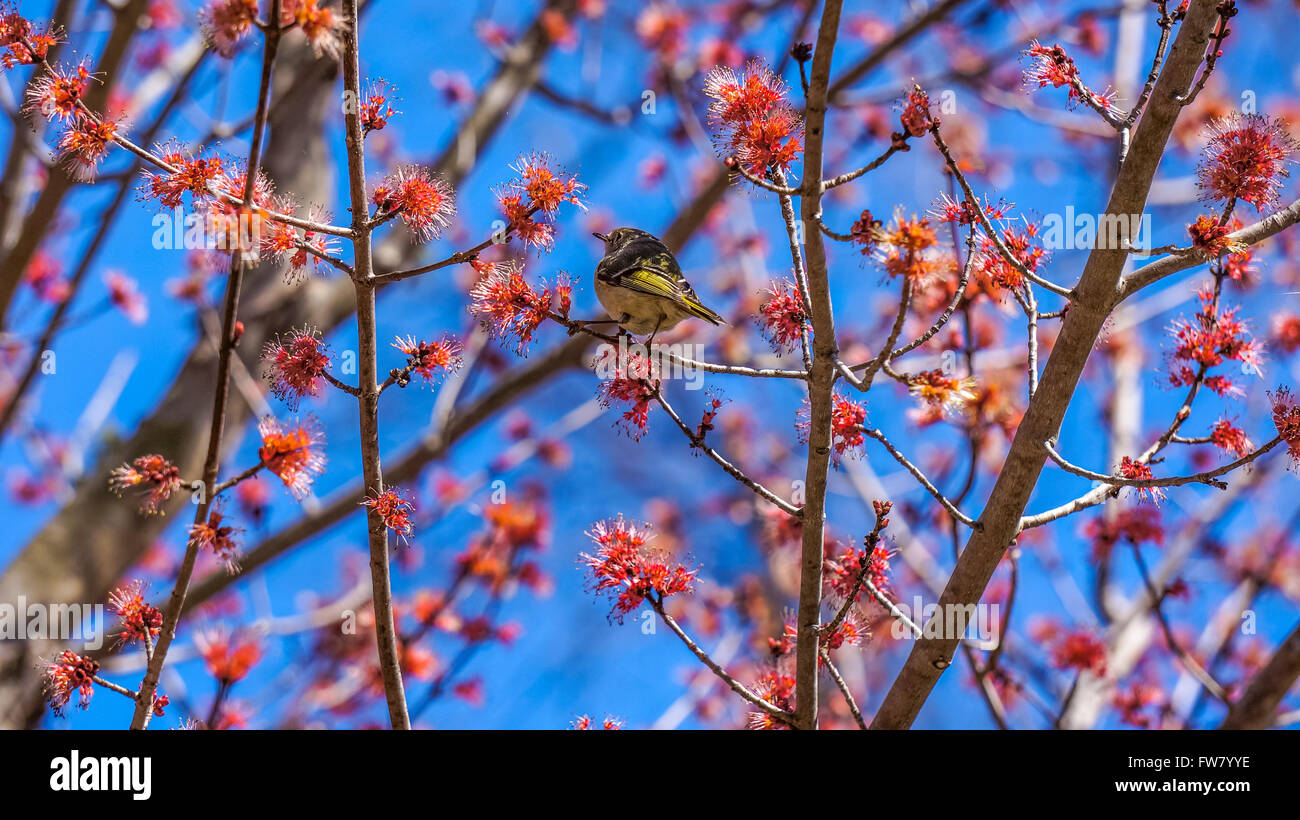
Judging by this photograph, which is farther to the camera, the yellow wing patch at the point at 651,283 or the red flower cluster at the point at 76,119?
the yellow wing patch at the point at 651,283

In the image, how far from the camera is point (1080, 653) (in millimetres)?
5328

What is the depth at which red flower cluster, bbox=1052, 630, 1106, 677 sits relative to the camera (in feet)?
17.4

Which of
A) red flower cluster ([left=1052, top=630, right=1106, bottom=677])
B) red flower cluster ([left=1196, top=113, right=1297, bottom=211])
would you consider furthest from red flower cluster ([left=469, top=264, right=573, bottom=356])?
red flower cluster ([left=1052, top=630, right=1106, bottom=677])

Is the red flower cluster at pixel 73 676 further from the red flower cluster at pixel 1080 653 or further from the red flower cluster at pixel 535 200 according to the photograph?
the red flower cluster at pixel 1080 653

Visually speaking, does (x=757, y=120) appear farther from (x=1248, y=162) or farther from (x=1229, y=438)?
(x=1229, y=438)

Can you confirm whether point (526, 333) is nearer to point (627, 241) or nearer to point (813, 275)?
point (813, 275)

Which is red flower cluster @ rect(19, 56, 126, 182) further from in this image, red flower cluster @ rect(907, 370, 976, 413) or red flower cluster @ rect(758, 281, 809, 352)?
red flower cluster @ rect(907, 370, 976, 413)

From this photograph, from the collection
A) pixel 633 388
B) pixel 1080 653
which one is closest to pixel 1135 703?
pixel 1080 653

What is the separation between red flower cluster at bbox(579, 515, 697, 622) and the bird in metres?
0.93

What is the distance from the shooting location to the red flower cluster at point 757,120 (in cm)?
288

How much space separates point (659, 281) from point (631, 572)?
1.25 m

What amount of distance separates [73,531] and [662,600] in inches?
174

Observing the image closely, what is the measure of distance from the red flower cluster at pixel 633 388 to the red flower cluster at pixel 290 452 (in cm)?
96

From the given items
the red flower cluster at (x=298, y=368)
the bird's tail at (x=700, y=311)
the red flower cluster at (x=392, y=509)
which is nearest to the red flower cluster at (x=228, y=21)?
the red flower cluster at (x=298, y=368)
